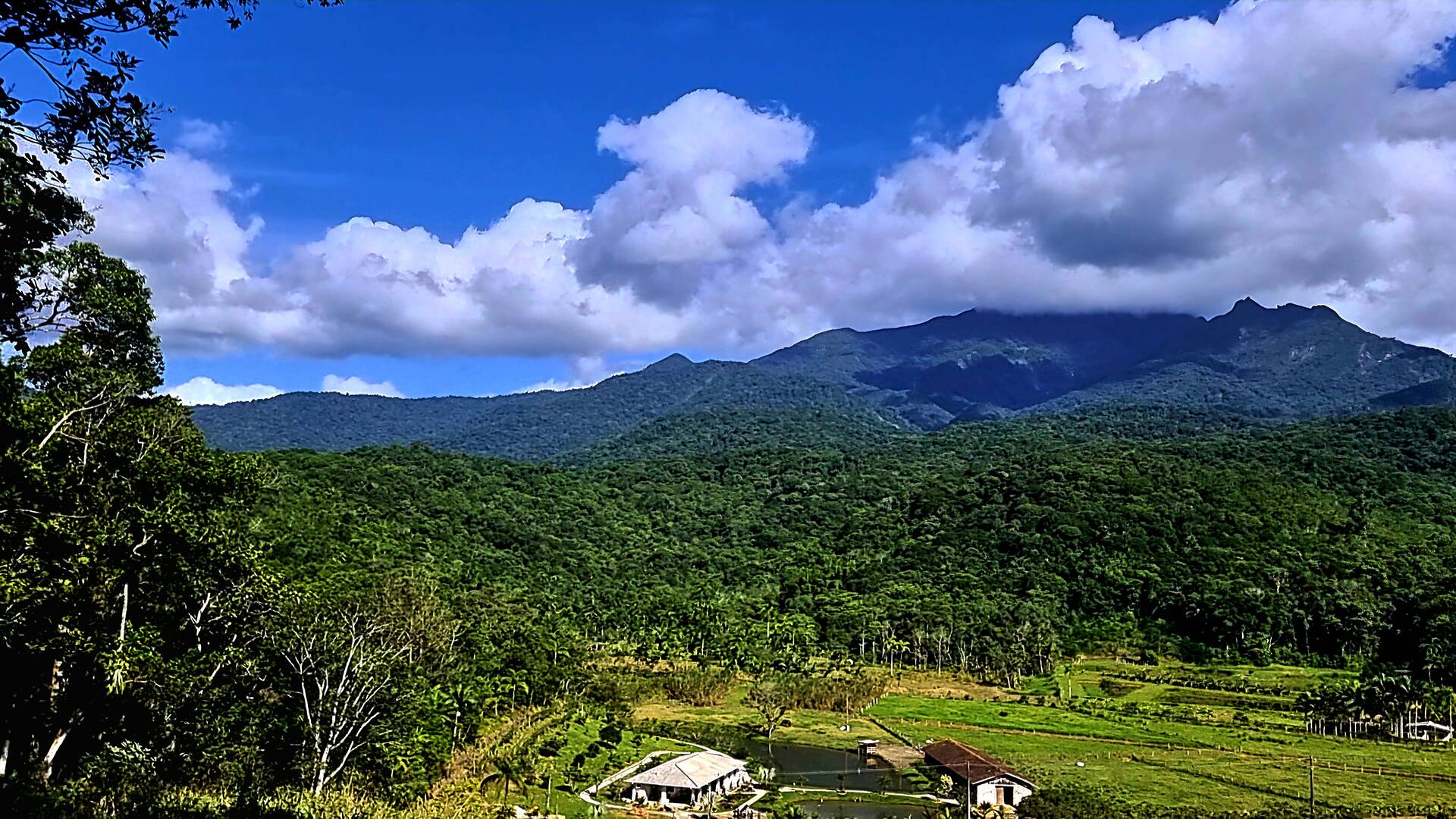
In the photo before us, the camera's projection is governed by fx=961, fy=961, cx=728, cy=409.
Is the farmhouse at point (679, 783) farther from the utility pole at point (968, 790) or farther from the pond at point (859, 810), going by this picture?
the utility pole at point (968, 790)

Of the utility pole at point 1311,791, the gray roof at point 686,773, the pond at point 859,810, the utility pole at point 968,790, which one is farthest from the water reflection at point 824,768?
the utility pole at point 1311,791

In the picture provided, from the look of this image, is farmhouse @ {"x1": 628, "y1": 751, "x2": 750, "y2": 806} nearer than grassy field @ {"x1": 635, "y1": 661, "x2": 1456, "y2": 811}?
Yes

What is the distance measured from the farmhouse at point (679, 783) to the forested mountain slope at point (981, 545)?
18346 millimetres

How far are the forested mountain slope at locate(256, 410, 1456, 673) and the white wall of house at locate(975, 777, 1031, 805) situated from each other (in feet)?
97.3

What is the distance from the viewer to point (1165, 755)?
43.9 meters

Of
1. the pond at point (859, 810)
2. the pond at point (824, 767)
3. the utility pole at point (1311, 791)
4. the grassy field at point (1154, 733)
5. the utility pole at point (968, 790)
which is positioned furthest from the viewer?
the pond at point (824, 767)

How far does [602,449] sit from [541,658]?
149 m

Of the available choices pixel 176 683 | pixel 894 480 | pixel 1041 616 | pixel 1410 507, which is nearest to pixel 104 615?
pixel 176 683

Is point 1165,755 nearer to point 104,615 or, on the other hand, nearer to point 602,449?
point 104,615

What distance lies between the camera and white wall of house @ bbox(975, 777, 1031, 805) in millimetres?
35312

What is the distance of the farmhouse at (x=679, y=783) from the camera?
35.2 metres

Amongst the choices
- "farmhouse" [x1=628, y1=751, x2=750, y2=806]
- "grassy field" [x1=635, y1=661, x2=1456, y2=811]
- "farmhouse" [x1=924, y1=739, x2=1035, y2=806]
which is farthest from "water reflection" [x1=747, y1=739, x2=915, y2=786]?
"farmhouse" [x1=628, y1=751, x2=750, y2=806]

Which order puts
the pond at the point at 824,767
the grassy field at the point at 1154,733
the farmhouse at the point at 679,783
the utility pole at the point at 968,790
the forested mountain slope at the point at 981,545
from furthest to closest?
the forested mountain slope at the point at 981,545, the pond at the point at 824,767, the grassy field at the point at 1154,733, the farmhouse at the point at 679,783, the utility pole at the point at 968,790

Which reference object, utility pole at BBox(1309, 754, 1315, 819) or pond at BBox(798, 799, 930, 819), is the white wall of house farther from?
utility pole at BBox(1309, 754, 1315, 819)
